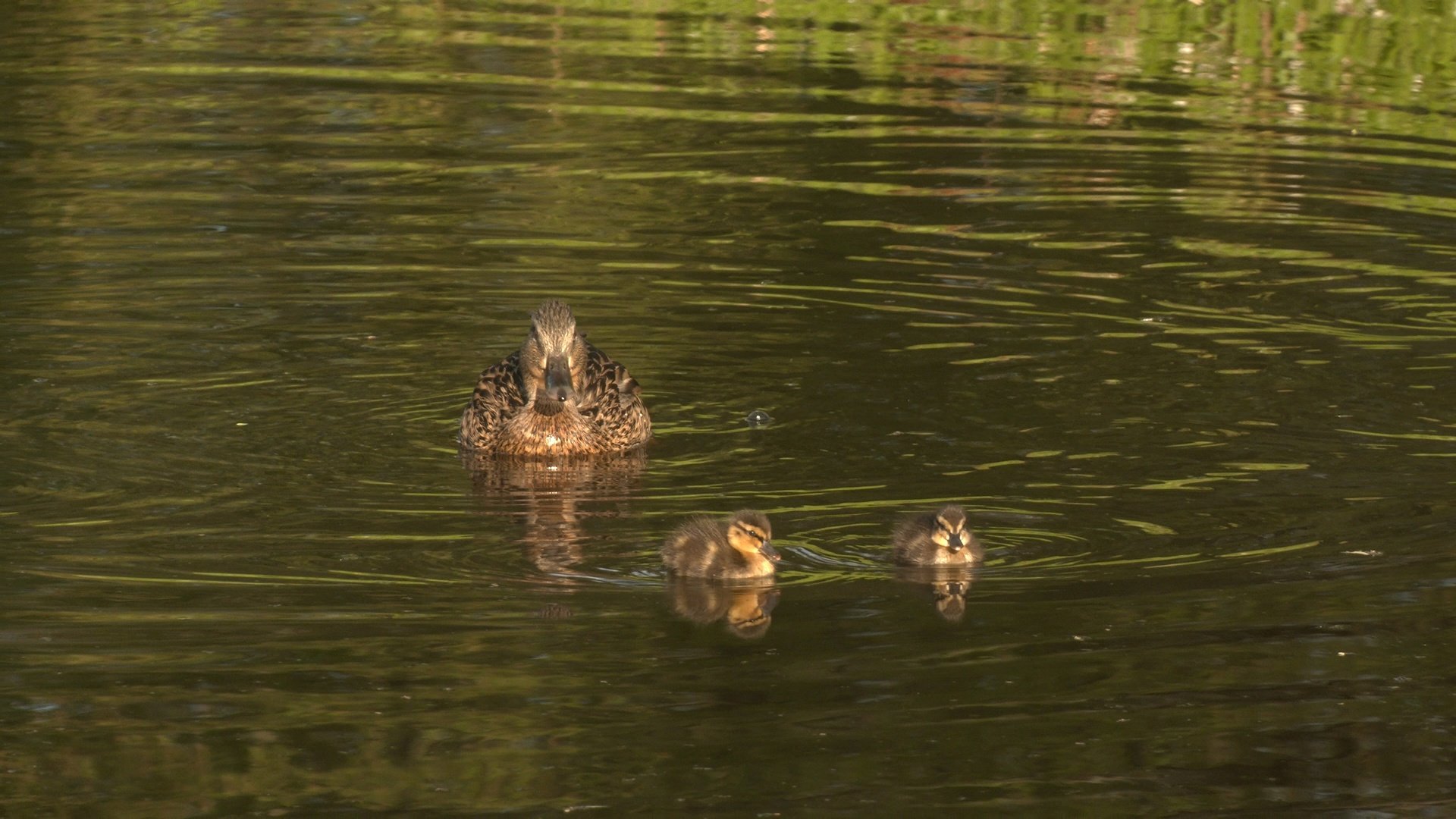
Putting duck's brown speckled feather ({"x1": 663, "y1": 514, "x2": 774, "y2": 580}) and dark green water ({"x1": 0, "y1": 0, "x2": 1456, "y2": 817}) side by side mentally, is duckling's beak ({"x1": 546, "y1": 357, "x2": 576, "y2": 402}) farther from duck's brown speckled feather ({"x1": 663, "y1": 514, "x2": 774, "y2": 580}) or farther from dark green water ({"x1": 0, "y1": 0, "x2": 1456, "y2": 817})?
duck's brown speckled feather ({"x1": 663, "y1": 514, "x2": 774, "y2": 580})

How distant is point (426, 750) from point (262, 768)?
18.0 inches

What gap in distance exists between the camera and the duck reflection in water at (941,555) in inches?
325

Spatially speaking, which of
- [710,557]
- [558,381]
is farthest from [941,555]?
[558,381]

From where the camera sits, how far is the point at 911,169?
55.7ft

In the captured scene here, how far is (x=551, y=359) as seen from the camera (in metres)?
10.7

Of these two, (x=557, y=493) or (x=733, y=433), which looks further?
(x=733, y=433)

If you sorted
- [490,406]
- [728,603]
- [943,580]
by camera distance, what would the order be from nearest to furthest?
[728,603] → [943,580] → [490,406]

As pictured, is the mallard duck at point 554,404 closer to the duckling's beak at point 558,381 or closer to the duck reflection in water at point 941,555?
the duckling's beak at point 558,381

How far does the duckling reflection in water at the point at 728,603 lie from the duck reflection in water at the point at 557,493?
434 millimetres

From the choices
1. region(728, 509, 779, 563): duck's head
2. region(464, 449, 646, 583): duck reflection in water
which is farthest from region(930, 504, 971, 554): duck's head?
region(464, 449, 646, 583): duck reflection in water

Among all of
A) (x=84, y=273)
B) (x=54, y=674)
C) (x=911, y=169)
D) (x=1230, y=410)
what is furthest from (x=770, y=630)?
(x=911, y=169)

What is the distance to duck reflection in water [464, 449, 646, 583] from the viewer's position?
8.87 m

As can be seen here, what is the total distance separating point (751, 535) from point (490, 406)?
2692mm

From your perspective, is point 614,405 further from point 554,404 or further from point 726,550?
point 726,550
